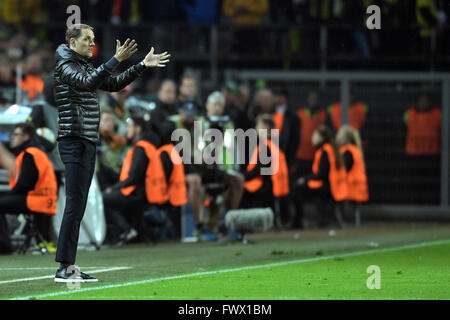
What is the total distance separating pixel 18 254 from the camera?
15.4 metres

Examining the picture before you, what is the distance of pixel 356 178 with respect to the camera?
2144 centimetres

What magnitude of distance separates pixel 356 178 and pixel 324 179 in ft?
2.58

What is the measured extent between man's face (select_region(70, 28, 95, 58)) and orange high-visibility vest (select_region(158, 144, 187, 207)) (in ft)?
20.3

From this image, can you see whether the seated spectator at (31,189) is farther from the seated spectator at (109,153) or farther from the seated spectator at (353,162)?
the seated spectator at (353,162)

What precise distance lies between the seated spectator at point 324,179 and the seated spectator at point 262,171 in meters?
1.06

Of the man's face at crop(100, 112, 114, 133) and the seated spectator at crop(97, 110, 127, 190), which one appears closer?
the seated spectator at crop(97, 110, 127, 190)

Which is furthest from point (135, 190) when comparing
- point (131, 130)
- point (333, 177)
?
point (333, 177)

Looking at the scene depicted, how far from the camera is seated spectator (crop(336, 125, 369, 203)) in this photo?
69.9 feet

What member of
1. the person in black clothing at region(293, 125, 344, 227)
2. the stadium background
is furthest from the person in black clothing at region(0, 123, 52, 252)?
the stadium background

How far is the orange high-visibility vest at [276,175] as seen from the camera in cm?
1948

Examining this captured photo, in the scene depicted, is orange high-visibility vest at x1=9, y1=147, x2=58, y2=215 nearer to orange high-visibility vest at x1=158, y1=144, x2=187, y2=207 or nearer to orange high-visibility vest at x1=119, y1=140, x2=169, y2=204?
orange high-visibility vest at x1=119, y1=140, x2=169, y2=204
